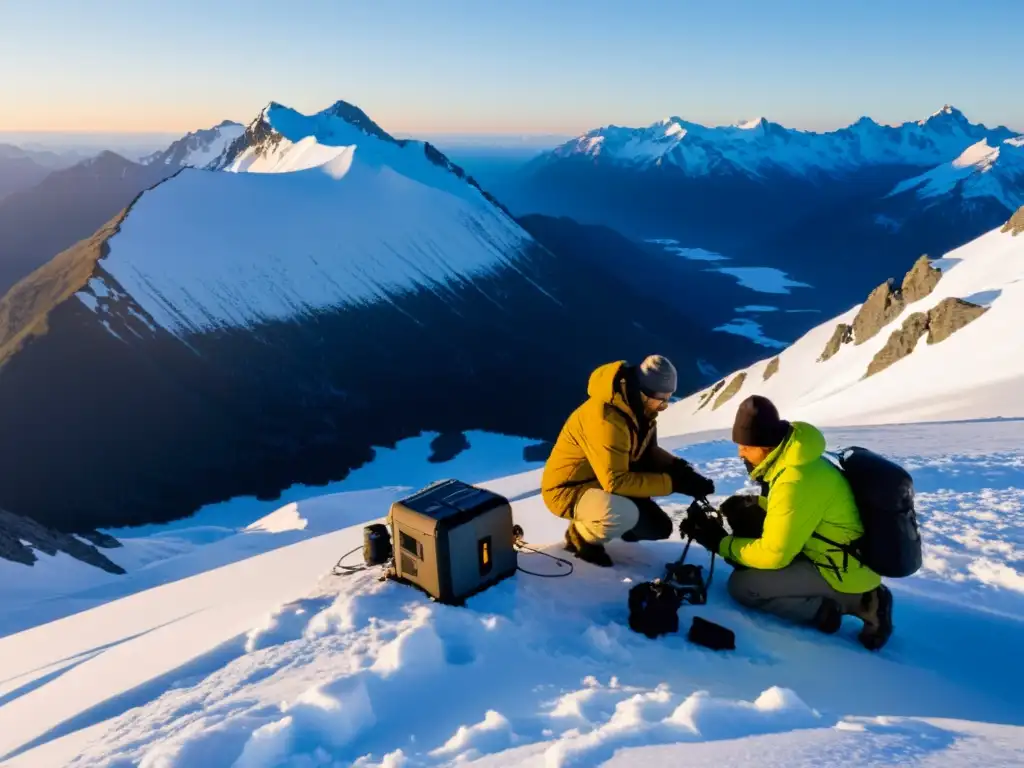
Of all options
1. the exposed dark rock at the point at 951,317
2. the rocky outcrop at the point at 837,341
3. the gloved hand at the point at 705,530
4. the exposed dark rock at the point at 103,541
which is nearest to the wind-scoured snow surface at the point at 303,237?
the exposed dark rock at the point at 103,541

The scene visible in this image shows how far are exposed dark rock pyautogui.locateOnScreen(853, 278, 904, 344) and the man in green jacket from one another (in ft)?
160

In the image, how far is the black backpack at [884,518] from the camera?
5758 millimetres

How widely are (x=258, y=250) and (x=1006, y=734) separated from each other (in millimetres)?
106382

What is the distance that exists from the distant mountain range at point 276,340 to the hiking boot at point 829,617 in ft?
215

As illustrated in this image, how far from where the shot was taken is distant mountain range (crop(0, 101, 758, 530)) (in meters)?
67.5

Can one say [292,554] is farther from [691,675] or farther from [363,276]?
[363,276]

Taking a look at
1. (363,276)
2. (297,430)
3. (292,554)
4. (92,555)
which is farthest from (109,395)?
(292,554)

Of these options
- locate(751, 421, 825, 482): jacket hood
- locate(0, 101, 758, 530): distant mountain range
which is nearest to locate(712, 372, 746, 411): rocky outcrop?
locate(0, 101, 758, 530): distant mountain range

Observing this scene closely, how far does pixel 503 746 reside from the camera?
446 centimetres

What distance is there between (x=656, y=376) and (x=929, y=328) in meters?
37.8

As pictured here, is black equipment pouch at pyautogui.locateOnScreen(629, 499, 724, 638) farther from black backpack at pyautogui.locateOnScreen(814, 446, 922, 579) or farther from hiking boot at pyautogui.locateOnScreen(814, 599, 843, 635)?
black backpack at pyautogui.locateOnScreen(814, 446, 922, 579)

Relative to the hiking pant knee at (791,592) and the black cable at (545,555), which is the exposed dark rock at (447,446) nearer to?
the black cable at (545,555)

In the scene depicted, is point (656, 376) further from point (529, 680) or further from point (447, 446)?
point (447, 446)

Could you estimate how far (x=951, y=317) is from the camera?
35750 millimetres
